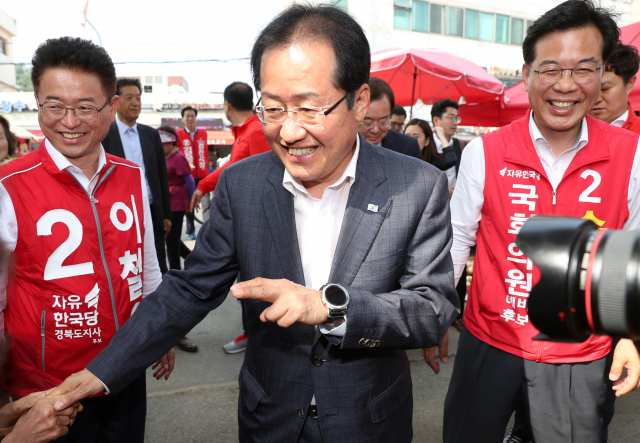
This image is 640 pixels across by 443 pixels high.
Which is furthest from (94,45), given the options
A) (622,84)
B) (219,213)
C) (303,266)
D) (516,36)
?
(516,36)

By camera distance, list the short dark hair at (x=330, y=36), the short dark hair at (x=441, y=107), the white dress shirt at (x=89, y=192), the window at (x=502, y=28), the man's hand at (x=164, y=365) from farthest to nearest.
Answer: the window at (x=502, y=28)
the short dark hair at (x=441, y=107)
the man's hand at (x=164, y=365)
the white dress shirt at (x=89, y=192)
the short dark hair at (x=330, y=36)

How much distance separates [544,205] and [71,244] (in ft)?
6.05

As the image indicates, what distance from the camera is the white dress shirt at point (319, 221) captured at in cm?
153

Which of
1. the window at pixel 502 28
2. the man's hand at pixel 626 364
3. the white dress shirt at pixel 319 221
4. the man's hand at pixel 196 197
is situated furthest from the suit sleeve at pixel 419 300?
the window at pixel 502 28

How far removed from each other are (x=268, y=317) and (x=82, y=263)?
41.5 inches

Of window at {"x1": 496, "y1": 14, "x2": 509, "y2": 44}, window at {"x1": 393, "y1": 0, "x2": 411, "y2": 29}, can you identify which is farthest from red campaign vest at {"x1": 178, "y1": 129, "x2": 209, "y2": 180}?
window at {"x1": 496, "y1": 14, "x2": 509, "y2": 44}

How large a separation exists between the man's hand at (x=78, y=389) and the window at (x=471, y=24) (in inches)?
939

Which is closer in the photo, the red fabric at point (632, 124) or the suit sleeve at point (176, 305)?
the suit sleeve at point (176, 305)

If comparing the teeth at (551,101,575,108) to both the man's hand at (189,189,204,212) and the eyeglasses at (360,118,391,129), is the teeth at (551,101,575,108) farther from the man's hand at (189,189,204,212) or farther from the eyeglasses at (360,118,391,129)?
the man's hand at (189,189,204,212)

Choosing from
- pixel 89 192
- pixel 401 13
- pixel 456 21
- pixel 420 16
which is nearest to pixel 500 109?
pixel 89 192

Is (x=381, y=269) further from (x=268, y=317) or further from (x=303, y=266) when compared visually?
(x=268, y=317)

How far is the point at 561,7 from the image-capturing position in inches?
75.7

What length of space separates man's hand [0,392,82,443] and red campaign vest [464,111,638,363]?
1601 millimetres

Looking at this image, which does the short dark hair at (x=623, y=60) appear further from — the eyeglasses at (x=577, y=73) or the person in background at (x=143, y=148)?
the person in background at (x=143, y=148)
